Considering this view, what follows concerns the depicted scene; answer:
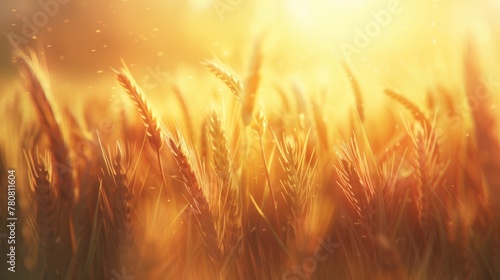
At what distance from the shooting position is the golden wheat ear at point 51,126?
2.95 ft

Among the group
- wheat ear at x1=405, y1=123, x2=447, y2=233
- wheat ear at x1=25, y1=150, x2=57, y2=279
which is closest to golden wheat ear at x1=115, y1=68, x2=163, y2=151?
wheat ear at x1=25, y1=150, x2=57, y2=279

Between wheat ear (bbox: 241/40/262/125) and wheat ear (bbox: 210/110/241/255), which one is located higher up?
wheat ear (bbox: 241/40/262/125)

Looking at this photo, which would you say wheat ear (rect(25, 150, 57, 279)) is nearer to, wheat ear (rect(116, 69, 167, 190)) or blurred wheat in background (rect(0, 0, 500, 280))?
blurred wheat in background (rect(0, 0, 500, 280))

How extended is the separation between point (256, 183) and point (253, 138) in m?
0.10

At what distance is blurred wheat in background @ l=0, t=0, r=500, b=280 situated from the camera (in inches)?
35.1

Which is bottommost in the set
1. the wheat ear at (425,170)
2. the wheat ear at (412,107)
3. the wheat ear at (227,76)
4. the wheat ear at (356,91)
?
the wheat ear at (425,170)

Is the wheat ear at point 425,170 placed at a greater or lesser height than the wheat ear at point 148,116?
lesser

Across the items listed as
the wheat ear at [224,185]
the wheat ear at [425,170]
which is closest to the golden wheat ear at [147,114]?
the wheat ear at [224,185]

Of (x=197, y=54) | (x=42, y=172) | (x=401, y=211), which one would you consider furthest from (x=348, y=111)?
(x=42, y=172)

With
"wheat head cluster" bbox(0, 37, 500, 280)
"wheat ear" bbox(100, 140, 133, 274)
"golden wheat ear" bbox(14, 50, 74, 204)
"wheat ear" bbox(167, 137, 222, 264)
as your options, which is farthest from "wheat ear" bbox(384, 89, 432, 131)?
"golden wheat ear" bbox(14, 50, 74, 204)

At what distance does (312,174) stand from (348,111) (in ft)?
0.56

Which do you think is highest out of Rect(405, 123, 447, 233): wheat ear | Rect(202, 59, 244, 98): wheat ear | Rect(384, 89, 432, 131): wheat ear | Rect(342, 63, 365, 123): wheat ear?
Rect(202, 59, 244, 98): wheat ear

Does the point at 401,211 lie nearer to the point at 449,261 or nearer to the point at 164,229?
the point at 449,261

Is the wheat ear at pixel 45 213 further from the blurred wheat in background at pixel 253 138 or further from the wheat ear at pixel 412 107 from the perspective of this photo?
the wheat ear at pixel 412 107
